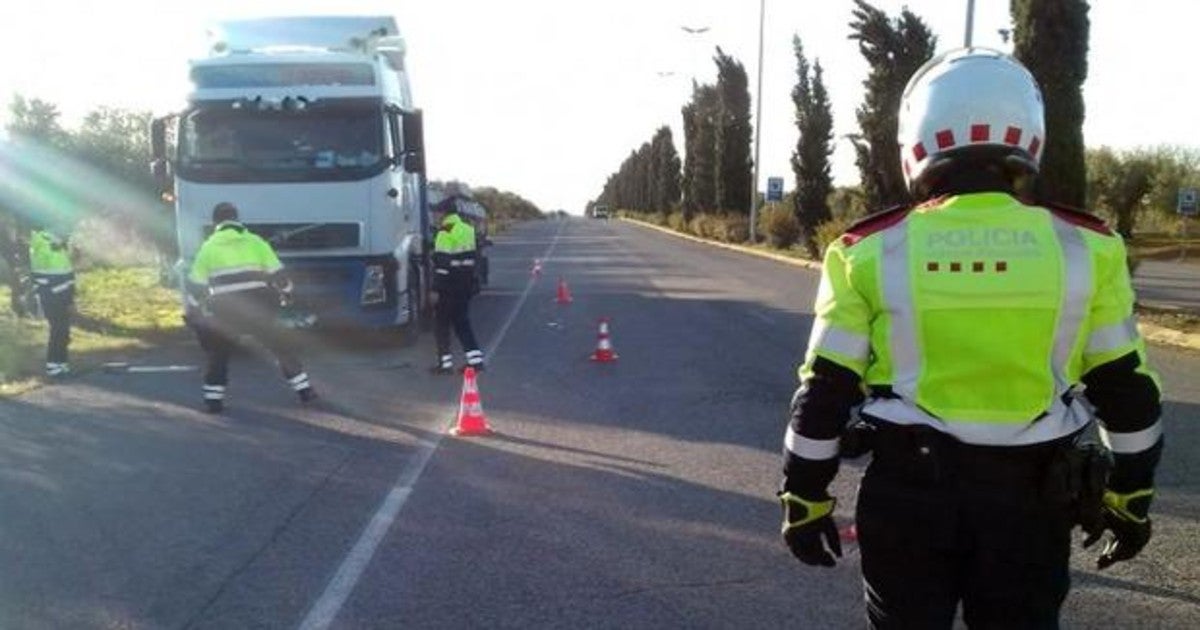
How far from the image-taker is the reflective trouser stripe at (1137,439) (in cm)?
287

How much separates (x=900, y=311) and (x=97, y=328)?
1836cm

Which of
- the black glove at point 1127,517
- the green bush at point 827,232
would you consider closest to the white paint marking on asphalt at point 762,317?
the green bush at point 827,232

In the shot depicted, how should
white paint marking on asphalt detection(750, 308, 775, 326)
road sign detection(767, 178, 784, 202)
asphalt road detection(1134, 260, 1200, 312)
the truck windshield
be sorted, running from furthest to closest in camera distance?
road sign detection(767, 178, 784, 202) < asphalt road detection(1134, 260, 1200, 312) < white paint marking on asphalt detection(750, 308, 775, 326) < the truck windshield

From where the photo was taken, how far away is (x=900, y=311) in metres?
2.79

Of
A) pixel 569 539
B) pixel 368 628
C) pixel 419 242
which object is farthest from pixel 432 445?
pixel 419 242

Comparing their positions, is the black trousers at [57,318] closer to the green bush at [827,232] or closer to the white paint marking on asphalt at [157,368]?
the white paint marking on asphalt at [157,368]

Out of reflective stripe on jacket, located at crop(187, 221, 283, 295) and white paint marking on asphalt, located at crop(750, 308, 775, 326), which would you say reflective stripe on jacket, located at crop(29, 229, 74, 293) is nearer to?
reflective stripe on jacket, located at crop(187, 221, 283, 295)

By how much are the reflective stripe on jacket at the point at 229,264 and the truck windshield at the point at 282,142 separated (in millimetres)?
3864

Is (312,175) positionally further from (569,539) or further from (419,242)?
(569,539)

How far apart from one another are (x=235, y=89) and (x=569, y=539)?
1038 cm

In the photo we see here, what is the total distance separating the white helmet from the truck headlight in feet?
41.8

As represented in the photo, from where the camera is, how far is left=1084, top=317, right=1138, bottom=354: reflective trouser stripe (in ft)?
9.30

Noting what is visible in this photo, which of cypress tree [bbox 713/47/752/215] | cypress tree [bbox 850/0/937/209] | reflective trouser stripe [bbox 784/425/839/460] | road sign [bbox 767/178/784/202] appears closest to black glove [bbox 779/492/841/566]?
reflective trouser stripe [bbox 784/425/839/460]

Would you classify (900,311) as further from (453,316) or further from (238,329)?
(453,316)
